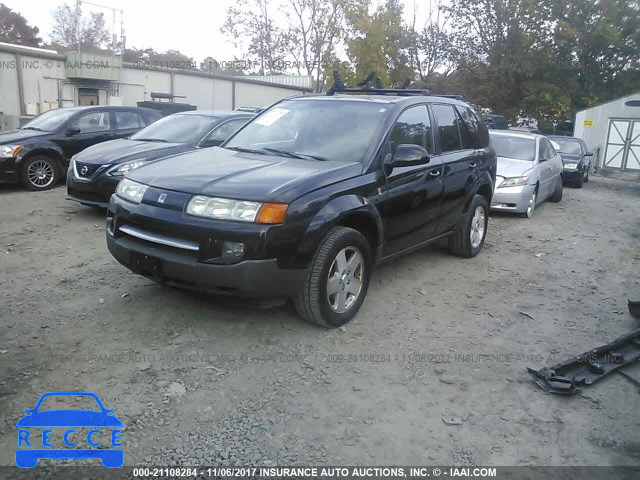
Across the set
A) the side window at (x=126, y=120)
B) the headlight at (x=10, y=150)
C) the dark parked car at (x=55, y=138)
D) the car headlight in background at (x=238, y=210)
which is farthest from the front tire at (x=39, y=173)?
the car headlight in background at (x=238, y=210)

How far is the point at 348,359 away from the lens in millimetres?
3812

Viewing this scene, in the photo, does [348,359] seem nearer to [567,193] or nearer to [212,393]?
[212,393]

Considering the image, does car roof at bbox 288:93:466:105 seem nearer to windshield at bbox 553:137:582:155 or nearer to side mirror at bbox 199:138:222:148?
side mirror at bbox 199:138:222:148

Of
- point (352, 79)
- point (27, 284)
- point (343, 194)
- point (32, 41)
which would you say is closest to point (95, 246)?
point (27, 284)

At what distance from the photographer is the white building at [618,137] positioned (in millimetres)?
23266

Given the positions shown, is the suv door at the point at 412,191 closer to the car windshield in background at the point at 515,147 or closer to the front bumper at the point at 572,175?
the car windshield in background at the point at 515,147

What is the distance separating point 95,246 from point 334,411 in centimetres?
418

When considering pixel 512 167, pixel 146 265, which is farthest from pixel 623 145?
pixel 146 265

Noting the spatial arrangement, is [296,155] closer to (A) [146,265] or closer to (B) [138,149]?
(A) [146,265]

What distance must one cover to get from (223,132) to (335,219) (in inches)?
193

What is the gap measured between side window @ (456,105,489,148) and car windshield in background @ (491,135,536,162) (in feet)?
12.4

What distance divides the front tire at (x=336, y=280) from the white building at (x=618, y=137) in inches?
875

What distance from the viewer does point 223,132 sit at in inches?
329

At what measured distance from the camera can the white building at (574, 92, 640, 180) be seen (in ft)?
76.3
